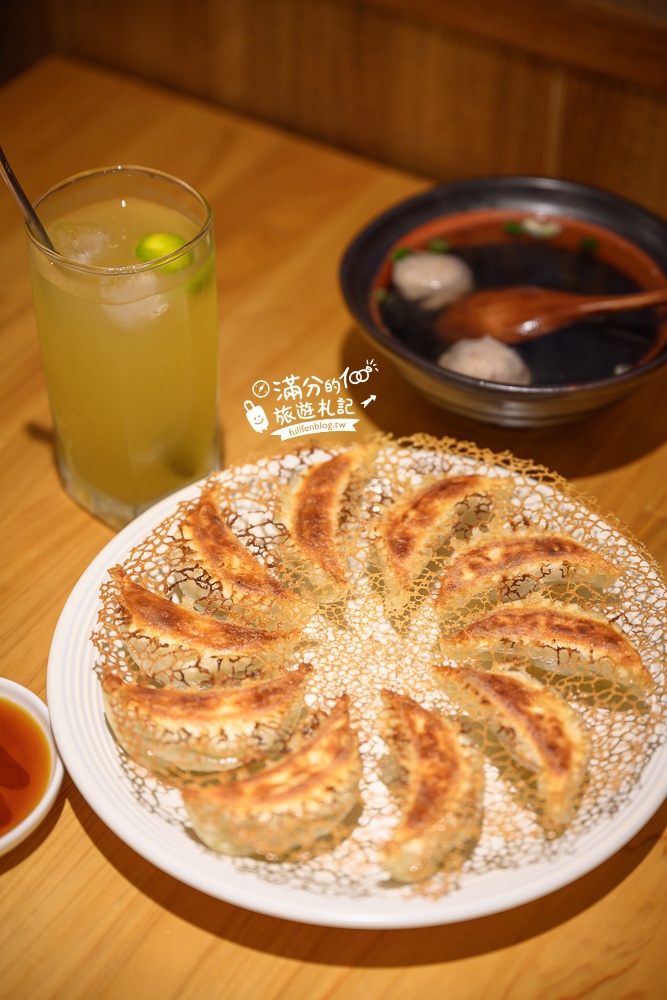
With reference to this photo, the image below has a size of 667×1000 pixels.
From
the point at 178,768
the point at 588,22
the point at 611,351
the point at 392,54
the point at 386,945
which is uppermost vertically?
the point at 588,22

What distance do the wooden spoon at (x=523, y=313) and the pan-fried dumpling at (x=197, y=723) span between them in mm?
731

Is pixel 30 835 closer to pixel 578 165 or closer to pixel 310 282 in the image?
pixel 310 282

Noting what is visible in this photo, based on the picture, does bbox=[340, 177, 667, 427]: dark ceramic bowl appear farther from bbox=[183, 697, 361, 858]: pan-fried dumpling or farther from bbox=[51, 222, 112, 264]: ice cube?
bbox=[183, 697, 361, 858]: pan-fried dumpling

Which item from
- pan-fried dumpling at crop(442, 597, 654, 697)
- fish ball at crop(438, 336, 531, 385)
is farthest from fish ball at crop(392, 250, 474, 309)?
pan-fried dumpling at crop(442, 597, 654, 697)

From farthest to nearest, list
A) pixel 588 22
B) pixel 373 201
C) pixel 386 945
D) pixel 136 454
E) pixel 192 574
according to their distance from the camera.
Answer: pixel 373 201 < pixel 588 22 < pixel 136 454 < pixel 192 574 < pixel 386 945

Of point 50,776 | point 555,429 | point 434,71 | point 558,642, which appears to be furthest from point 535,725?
point 434,71

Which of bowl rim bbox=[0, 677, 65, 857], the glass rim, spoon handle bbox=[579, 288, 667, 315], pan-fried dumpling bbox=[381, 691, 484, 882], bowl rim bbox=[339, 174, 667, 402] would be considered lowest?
bowl rim bbox=[0, 677, 65, 857]

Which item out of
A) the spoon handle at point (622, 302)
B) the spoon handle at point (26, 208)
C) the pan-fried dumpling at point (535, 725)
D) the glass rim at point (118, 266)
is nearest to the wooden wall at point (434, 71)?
the spoon handle at point (622, 302)

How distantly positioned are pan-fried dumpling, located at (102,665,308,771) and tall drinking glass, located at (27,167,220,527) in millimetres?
389

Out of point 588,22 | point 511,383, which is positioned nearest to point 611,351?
point 511,383

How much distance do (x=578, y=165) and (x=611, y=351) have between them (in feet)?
2.33

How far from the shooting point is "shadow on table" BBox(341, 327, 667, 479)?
5.50 ft

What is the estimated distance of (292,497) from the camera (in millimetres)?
1432

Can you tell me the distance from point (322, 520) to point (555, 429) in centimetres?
51
